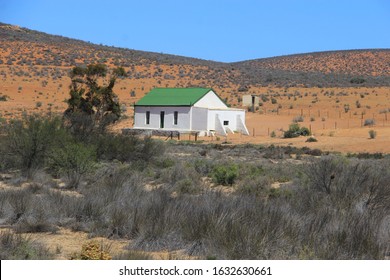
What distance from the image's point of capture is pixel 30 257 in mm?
8477

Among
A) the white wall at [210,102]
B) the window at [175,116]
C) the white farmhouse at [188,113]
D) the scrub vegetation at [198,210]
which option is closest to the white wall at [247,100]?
the white farmhouse at [188,113]

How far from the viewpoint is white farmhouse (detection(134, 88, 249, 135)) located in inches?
1991

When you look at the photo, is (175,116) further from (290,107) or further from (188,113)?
(290,107)

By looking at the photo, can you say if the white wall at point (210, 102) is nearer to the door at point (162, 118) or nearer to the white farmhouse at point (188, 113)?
the white farmhouse at point (188, 113)

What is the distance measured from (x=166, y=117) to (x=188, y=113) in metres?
2.23

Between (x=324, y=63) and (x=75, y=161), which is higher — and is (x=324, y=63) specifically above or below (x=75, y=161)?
above

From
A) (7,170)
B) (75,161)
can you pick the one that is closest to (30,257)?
(75,161)

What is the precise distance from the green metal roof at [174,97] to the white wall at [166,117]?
1.30 ft

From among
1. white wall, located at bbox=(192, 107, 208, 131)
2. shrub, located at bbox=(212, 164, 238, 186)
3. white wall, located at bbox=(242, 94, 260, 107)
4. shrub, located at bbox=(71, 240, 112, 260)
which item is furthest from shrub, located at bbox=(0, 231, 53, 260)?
white wall, located at bbox=(242, 94, 260, 107)

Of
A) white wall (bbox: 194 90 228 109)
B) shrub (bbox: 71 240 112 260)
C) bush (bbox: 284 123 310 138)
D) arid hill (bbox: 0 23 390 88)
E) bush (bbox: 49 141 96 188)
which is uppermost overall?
arid hill (bbox: 0 23 390 88)

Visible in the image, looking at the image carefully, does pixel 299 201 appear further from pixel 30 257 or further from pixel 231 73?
pixel 231 73

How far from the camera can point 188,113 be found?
50094 millimetres

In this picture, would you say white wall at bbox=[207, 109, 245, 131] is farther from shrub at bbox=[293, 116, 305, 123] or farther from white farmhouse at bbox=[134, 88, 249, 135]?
shrub at bbox=[293, 116, 305, 123]

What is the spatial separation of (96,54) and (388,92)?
1658 inches
